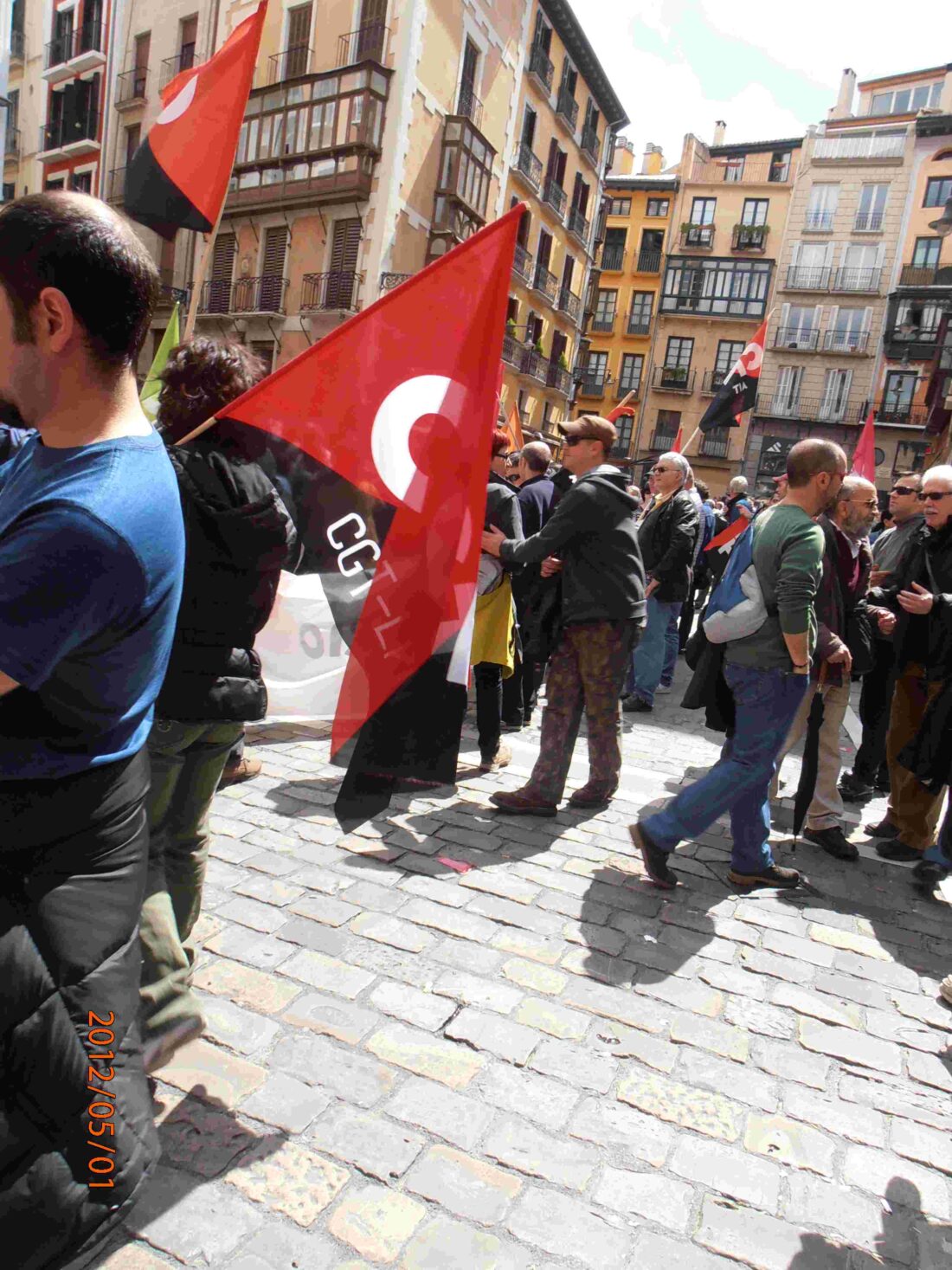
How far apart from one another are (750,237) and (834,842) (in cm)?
4573

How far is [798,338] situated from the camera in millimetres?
42000

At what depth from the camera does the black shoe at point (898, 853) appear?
480 cm

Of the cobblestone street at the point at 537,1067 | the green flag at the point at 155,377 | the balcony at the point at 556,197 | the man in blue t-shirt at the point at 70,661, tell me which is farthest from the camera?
the balcony at the point at 556,197

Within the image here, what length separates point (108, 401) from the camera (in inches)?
58.9

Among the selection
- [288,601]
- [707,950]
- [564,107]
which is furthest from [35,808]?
[564,107]

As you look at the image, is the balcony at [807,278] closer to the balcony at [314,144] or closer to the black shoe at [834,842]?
the balcony at [314,144]

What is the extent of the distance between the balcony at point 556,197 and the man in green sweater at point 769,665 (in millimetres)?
30021

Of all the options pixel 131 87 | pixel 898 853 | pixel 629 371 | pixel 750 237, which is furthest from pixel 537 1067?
pixel 750 237

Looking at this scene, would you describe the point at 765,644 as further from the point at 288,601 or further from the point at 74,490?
the point at 74,490

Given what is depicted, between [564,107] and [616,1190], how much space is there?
1370 inches

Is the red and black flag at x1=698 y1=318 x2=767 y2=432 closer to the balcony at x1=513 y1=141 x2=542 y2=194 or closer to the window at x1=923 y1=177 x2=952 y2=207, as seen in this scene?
the balcony at x1=513 y1=141 x2=542 y2=194

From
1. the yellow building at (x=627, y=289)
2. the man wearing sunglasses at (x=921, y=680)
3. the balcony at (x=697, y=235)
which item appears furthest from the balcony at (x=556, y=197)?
the man wearing sunglasses at (x=921, y=680)

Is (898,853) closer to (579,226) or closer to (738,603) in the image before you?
(738,603)

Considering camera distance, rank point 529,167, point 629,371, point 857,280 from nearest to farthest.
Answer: point 529,167
point 857,280
point 629,371
